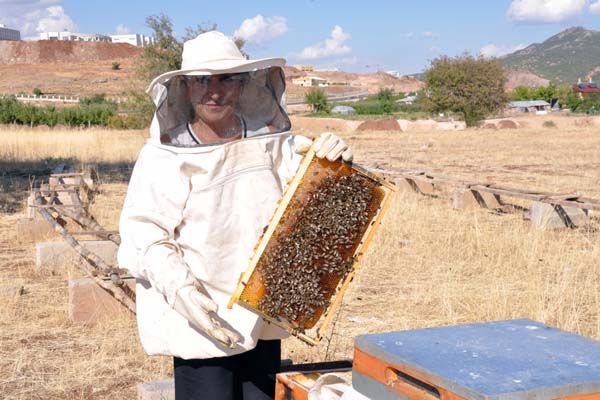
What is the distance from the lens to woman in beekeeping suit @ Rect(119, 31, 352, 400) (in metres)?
2.84

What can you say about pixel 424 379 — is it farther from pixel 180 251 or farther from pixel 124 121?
pixel 124 121

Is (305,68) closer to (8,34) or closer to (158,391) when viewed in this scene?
(8,34)

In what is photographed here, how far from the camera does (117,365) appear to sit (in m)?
5.37

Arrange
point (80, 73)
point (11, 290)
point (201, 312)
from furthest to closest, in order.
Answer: point (80, 73), point (11, 290), point (201, 312)

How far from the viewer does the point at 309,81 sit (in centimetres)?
14388

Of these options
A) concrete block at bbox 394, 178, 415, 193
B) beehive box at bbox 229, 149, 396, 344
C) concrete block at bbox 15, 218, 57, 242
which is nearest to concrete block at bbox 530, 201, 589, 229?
concrete block at bbox 394, 178, 415, 193

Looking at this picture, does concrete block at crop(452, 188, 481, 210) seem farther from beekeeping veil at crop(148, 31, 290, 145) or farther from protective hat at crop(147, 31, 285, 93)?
protective hat at crop(147, 31, 285, 93)

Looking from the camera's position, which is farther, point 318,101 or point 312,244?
point 318,101

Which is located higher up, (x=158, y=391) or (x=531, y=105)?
(x=531, y=105)

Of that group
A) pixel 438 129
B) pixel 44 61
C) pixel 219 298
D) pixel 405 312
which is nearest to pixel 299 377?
pixel 219 298

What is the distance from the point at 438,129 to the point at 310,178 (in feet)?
136

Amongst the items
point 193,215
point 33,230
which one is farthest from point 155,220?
point 33,230

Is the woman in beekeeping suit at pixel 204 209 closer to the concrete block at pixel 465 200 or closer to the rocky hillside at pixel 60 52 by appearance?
the concrete block at pixel 465 200

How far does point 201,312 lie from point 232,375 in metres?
0.48
